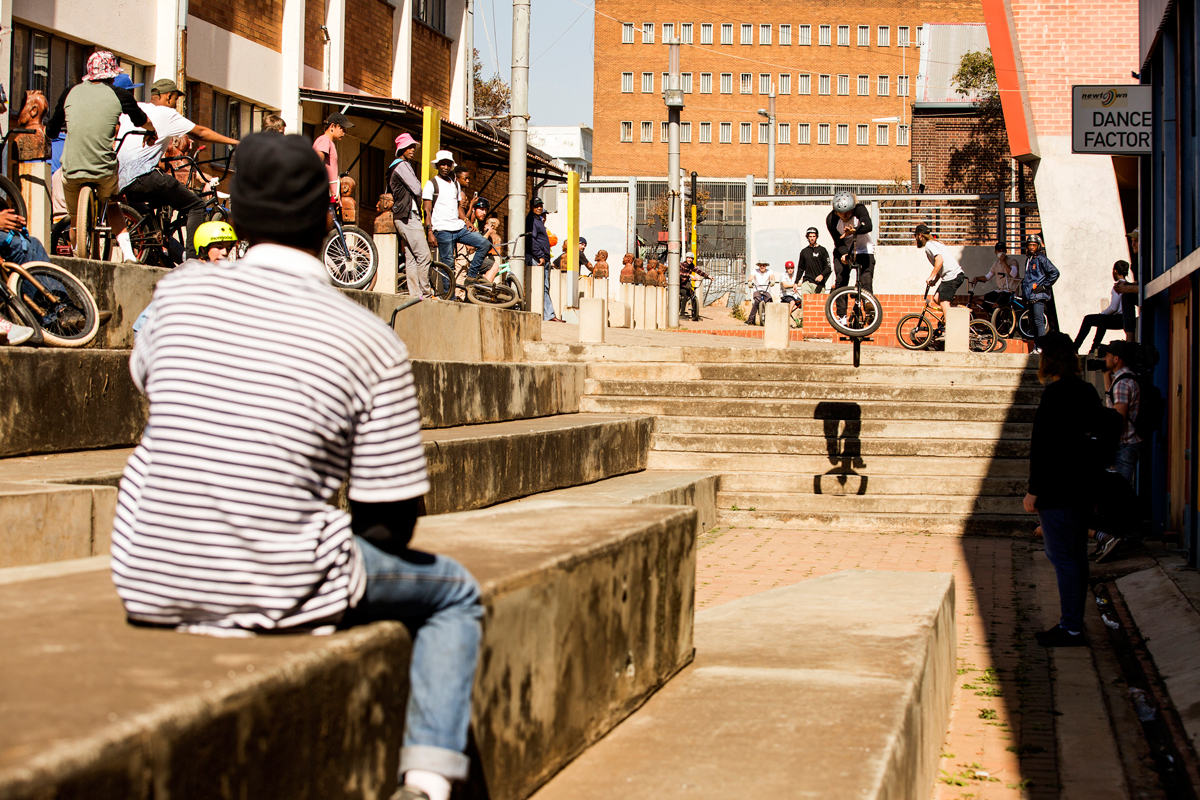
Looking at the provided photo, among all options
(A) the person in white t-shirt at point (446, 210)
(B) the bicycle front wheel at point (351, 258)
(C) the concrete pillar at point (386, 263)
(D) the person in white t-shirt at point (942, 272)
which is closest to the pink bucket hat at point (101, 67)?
(B) the bicycle front wheel at point (351, 258)

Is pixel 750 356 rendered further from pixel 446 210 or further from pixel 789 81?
pixel 789 81

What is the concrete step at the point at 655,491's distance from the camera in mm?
10750

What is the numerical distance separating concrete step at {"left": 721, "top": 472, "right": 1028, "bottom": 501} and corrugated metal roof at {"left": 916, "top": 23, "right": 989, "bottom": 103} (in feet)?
128

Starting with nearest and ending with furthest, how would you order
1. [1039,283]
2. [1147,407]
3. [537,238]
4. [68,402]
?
[68,402] → [1147,407] → [1039,283] → [537,238]

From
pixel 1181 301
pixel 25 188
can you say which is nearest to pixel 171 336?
pixel 25 188

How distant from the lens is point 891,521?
1327cm

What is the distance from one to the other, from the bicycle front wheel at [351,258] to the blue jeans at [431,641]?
31.8 feet

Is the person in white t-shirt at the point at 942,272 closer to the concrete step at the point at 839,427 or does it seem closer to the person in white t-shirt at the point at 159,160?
the concrete step at the point at 839,427

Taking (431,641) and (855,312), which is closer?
(431,641)

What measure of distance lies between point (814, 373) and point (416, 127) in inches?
484

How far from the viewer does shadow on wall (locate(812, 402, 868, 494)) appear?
1370 cm

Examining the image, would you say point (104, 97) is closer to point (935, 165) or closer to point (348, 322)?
point (348, 322)

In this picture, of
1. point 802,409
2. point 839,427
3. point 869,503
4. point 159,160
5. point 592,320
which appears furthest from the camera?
point 592,320

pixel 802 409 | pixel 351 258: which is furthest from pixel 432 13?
pixel 351 258
